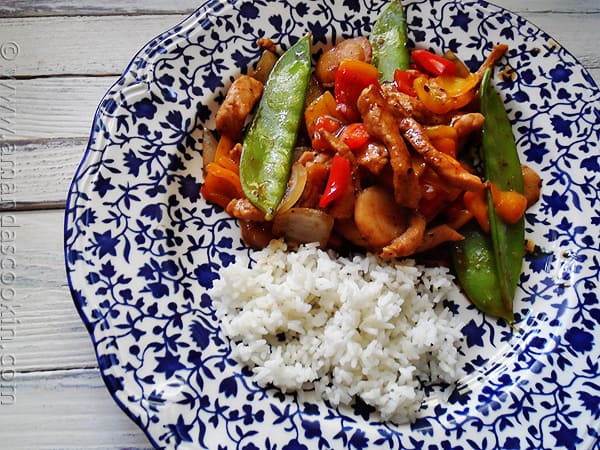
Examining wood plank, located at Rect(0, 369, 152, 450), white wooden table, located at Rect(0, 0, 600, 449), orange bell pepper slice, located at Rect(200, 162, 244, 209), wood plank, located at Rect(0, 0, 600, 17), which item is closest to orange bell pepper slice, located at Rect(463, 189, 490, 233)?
orange bell pepper slice, located at Rect(200, 162, 244, 209)

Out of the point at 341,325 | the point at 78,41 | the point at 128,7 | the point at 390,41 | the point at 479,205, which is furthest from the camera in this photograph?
the point at 128,7

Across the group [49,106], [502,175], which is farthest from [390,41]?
[49,106]

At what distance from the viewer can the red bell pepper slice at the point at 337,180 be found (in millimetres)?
2676

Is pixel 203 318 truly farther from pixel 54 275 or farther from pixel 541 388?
pixel 541 388

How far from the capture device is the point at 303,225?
277 cm

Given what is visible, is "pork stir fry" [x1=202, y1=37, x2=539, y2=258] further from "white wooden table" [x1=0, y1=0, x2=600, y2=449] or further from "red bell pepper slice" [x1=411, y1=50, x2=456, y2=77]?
"white wooden table" [x1=0, y1=0, x2=600, y2=449]

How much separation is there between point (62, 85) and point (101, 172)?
99 cm

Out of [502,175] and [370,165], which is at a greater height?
[370,165]

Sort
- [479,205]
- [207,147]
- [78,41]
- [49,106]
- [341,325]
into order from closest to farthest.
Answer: [341,325] < [479,205] < [207,147] < [49,106] < [78,41]

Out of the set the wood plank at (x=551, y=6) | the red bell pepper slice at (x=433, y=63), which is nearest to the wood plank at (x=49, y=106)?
the red bell pepper slice at (x=433, y=63)

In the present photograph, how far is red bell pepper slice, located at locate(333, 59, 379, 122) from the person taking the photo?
113 inches

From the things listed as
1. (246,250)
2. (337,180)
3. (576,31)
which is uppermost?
(576,31)

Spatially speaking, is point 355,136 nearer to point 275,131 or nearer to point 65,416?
point 275,131

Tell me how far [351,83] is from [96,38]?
1.70m
